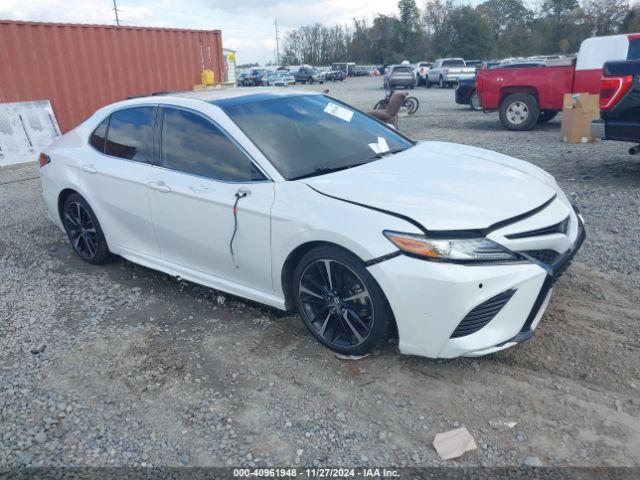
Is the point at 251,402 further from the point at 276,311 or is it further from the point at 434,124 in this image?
the point at 434,124

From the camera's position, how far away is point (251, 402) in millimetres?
2977

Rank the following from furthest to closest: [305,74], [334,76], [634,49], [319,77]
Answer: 1. [334,76]
2. [319,77]
3. [305,74]
4. [634,49]

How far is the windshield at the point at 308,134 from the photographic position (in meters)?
3.57

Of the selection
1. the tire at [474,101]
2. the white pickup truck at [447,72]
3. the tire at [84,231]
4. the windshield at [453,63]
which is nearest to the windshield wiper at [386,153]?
the tire at [84,231]

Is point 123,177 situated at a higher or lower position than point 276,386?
higher

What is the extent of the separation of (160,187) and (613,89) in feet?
17.9

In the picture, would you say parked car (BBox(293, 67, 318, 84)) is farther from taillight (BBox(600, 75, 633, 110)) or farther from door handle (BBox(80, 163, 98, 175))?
door handle (BBox(80, 163, 98, 175))

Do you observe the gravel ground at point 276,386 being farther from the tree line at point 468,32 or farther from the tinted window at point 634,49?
the tree line at point 468,32

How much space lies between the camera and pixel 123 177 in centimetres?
427

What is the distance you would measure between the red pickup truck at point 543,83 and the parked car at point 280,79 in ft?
113

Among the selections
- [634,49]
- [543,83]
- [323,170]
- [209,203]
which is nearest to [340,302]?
[323,170]

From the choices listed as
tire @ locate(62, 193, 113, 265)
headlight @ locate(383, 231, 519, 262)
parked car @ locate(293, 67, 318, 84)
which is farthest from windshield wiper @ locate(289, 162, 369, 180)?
parked car @ locate(293, 67, 318, 84)

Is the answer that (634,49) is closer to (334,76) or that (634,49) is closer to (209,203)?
(209,203)

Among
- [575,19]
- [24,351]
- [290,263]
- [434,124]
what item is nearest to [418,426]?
[290,263]
